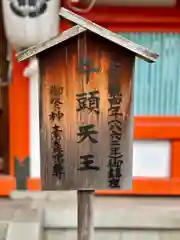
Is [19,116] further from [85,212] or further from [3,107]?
[85,212]

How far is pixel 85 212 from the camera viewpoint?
2867 millimetres

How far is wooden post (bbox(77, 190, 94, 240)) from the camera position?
9.36 ft

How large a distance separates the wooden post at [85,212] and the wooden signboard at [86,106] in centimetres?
12

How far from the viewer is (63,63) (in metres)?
2.58

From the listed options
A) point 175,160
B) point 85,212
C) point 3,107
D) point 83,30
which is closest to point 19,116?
point 3,107

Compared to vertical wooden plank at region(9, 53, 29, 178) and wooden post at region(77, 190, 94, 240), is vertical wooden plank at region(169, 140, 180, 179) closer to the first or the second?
vertical wooden plank at region(9, 53, 29, 178)

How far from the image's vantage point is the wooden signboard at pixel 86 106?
8.41ft

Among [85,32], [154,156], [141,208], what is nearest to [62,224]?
[141,208]

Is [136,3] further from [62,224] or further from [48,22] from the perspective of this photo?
[62,224]

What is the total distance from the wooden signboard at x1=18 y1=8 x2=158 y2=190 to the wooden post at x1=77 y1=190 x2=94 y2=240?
12 cm

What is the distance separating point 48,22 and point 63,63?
1.97 m

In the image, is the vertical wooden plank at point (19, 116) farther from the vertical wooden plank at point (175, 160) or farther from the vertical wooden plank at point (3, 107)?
the vertical wooden plank at point (175, 160)

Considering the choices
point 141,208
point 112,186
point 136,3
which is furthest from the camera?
point 136,3

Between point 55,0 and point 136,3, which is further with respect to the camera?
point 136,3
